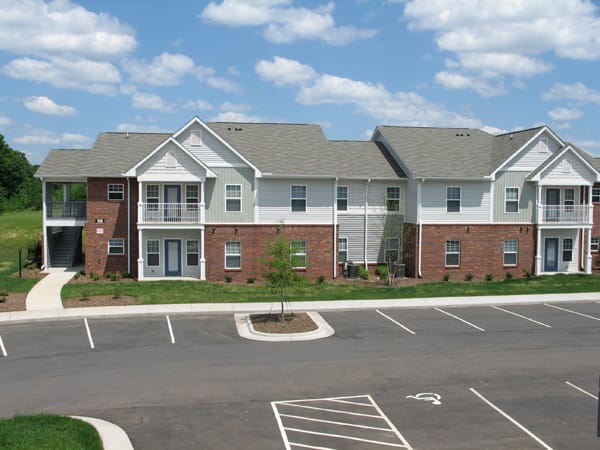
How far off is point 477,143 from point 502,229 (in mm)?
6015

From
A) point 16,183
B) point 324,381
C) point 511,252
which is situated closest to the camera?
point 324,381

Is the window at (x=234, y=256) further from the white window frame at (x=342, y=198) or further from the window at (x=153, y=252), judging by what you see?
the white window frame at (x=342, y=198)

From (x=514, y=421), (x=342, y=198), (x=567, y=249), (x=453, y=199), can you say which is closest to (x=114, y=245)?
(x=342, y=198)

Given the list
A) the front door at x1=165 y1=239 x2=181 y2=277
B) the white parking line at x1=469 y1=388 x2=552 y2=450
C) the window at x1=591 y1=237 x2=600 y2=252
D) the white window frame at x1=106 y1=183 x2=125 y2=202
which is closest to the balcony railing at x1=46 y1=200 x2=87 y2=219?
the white window frame at x1=106 y1=183 x2=125 y2=202

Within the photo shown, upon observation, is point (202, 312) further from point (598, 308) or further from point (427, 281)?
point (598, 308)

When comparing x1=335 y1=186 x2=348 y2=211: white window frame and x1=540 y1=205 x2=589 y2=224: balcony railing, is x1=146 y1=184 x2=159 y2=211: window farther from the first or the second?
x1=540 y1=205 x2=589 y2=224: balcony railing

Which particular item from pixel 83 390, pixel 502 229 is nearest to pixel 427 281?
pixel 502 229

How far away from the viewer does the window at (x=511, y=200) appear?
3384 cm

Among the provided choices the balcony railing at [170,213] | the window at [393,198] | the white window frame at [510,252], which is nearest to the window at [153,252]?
the balcony railing at [170,213]

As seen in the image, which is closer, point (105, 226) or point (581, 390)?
point (581, 390)

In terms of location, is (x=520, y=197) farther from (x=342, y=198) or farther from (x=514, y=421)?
(x=514, y=421)

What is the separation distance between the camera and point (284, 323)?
21203 millimetres

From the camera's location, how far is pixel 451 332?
20438 millimetres

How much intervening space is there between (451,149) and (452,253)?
257 inches
